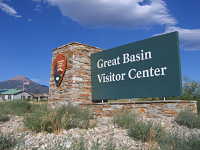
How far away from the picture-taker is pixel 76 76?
1149 centimetres

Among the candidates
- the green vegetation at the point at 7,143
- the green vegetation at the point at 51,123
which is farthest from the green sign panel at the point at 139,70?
the green vegetation at the point at 7,143

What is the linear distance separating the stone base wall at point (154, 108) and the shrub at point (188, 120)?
1.82ft

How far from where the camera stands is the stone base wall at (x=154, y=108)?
26.1 ft

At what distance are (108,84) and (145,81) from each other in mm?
2123

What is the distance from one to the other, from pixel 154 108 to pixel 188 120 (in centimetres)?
167

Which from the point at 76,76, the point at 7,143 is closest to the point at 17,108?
the point at 76,76

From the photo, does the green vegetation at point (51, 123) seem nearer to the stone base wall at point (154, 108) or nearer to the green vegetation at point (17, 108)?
the stone base wall at point (154, 108)

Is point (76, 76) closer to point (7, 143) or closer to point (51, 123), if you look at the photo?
point (51, 123)

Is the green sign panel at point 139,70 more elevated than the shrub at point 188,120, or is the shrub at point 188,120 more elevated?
the green sign panel at point 139,70

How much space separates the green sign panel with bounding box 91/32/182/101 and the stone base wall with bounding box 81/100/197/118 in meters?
0.44

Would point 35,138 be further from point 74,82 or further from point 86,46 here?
point 86,46

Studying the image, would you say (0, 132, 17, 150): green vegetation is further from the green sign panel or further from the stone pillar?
the stone pillar

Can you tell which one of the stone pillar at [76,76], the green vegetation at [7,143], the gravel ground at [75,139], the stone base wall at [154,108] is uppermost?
the stone pillar at [76,76]

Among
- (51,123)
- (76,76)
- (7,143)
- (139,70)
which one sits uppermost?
A: (139,70)
